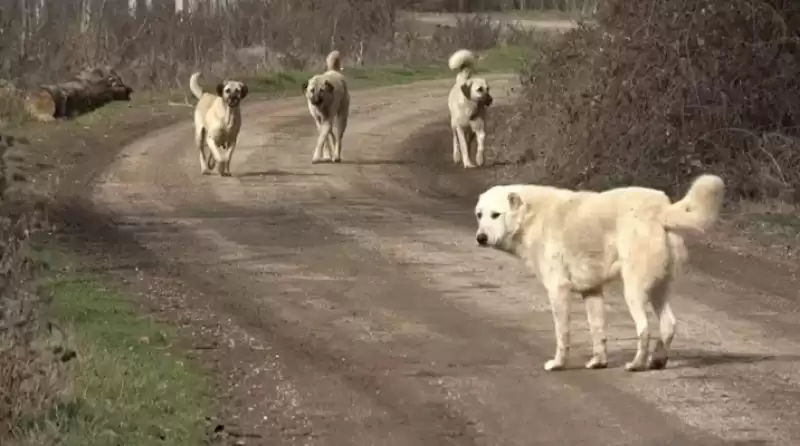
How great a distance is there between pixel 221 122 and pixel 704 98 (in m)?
6.09

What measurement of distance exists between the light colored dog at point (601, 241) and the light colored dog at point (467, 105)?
39.2 feet

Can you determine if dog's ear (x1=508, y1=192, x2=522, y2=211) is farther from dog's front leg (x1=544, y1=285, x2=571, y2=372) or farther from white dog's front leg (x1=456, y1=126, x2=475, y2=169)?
white dog's front leg (x1=456, y1=126, x2=475, y2=169)

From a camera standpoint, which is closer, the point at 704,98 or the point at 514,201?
the point at 514,201

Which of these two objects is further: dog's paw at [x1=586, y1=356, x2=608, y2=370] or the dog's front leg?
dog's paw at [x1=586, y1=356, x2=608, y2=370]

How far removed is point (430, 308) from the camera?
11680mm

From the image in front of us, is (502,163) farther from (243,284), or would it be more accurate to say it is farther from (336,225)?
(243,284)

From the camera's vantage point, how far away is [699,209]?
888cm

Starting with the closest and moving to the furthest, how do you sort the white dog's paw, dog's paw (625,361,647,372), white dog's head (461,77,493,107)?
dog's paw (625,361,647,372), the white dog's paw, white dog's head (461,77,493,107)

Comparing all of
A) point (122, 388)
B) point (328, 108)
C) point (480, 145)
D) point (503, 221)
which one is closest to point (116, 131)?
point (328, 108)

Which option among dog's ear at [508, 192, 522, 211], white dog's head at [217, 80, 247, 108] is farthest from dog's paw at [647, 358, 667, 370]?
white dog's head at [217, 80, 247, 108]

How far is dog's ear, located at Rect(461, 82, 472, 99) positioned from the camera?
21.6 metres

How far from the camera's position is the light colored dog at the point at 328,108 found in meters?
21.9

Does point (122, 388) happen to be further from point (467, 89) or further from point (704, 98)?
point (467, 89)

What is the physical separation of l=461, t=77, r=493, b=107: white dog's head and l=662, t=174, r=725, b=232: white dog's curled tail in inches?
495
